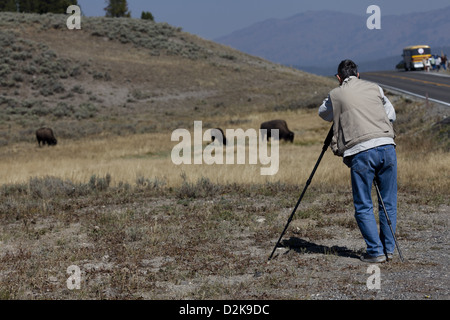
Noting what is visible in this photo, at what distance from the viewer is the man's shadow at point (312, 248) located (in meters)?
6.67

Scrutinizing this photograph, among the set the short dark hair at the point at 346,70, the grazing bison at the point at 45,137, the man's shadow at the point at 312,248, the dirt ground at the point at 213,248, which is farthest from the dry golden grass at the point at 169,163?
the short dark hair at the point at 346,70

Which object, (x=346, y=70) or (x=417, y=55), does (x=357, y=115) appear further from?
(x=417, y=55)

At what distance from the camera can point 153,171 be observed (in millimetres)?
14797

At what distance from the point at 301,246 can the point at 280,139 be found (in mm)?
18057

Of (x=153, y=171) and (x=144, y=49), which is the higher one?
(x=144, y=49)

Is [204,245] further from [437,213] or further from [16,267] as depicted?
[437,213]

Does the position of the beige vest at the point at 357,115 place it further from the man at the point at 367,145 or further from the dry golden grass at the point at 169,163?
the dry golden grass at the point at 169,163

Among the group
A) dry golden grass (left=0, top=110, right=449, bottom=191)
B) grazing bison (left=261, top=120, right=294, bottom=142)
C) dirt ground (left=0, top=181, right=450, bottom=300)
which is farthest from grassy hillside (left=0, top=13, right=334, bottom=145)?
dirt ground (left=0, top=181, right=450, bottom=300)

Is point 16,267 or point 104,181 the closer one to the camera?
point 16,267

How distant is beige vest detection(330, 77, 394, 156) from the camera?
595 cm

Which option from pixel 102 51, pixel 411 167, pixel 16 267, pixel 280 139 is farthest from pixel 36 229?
pixel 102 51

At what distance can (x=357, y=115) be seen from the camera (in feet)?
19.6
